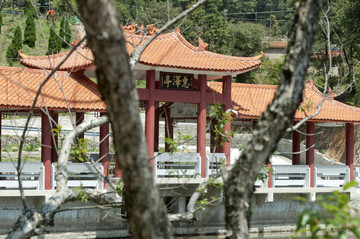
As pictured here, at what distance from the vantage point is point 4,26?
37.9 metres

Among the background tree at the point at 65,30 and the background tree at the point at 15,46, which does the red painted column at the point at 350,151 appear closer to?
the background tree at the point at 65,30

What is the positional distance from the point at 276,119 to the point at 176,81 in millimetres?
10671

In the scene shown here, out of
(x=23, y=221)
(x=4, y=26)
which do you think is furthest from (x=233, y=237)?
(x=4, y=26)

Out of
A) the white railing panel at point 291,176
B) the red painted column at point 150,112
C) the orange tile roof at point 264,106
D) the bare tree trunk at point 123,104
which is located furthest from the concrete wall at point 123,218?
the bare tree trunk at point 123,104

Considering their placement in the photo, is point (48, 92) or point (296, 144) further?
point (296, 144)

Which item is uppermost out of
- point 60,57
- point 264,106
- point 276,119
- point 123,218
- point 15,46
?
point 276,119

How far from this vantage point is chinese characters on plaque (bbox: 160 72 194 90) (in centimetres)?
1305

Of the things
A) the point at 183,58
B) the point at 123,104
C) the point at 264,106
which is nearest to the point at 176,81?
the point at 183,58

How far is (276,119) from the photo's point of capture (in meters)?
2.55

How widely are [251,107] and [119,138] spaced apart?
489 inches

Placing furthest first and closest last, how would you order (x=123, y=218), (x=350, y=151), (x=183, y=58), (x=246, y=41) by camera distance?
(x=246, y=41), (x=350, y=151), (x=183, y=58), (x=123, y=218)

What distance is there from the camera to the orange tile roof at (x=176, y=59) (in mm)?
12586

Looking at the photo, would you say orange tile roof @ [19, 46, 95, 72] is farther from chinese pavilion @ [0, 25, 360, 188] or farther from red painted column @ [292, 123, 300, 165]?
red painted column @ [292, 123, 300, 165]

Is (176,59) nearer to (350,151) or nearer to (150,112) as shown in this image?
(150,112)
